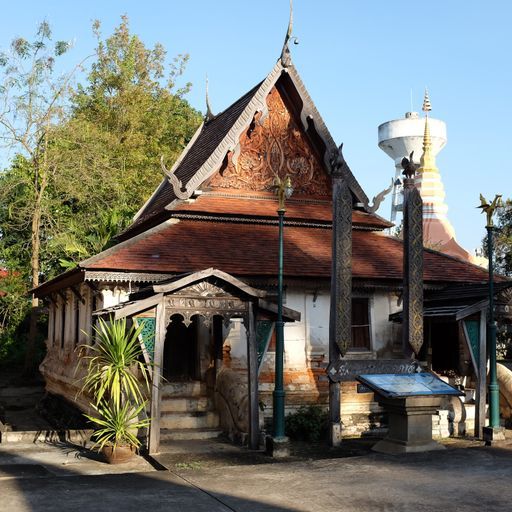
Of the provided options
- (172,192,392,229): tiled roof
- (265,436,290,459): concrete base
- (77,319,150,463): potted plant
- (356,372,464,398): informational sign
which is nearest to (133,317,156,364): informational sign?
(77,319,150,463): potted plant

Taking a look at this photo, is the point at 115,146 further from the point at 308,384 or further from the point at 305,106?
the point at 308,384

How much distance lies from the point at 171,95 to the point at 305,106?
2138 centimetres

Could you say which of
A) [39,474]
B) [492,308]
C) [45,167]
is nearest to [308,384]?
[492,308]

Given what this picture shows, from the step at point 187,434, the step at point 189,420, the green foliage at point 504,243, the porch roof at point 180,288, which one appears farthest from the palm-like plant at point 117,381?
the green foliage at point 504,243

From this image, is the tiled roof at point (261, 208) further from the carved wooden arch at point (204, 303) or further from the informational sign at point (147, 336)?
the informational sign at point (147, 336)

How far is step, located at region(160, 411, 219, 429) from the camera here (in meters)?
14.8

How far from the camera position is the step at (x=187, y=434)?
1430 cm

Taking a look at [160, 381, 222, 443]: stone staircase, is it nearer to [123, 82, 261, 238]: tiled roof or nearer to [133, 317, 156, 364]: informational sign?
[133, 317, 156, 364]: informational sign

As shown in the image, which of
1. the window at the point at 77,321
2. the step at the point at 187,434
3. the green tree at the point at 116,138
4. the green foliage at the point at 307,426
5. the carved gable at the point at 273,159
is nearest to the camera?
the step at the point at 187,434

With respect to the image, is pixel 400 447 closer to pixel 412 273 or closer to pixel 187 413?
pixel 412 273

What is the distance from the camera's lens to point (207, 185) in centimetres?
1825

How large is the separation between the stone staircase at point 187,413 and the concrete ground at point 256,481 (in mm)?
1129

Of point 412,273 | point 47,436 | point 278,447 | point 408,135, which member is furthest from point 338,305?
point 408,135

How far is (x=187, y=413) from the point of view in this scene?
15156 mm
